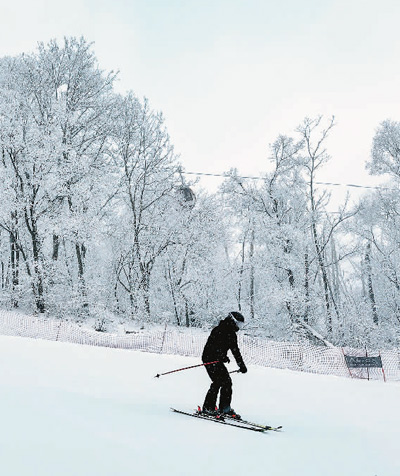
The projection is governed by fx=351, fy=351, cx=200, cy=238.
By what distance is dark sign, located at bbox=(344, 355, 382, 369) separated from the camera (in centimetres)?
1267

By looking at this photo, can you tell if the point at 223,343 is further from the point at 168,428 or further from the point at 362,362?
the point at 362,362

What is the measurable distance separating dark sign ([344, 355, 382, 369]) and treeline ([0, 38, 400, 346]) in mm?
5362

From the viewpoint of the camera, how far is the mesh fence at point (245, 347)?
44.2 ft

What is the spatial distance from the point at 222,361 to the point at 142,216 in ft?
68.4

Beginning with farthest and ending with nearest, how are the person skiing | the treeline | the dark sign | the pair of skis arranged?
the treeline
the dark sign
the person skiing
the pair of skis

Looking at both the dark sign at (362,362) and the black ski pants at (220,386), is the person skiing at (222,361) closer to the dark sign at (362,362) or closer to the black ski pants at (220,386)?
the black ski pants at (220,386)

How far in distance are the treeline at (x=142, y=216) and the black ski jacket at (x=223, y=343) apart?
1353cm

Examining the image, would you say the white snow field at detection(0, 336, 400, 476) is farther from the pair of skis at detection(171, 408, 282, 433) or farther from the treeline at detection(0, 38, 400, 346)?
the treeline at detection(0, 38, 400, 346)

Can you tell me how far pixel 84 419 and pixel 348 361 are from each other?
11358mm

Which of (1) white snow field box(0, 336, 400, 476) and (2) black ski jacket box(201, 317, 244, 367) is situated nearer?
(1) white snow field box(0, 336, 400, 476)

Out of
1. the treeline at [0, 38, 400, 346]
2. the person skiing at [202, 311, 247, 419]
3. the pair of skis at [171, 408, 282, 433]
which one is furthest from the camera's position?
the treeline at [0, 38, 400, 346]

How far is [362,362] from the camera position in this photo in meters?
12.9

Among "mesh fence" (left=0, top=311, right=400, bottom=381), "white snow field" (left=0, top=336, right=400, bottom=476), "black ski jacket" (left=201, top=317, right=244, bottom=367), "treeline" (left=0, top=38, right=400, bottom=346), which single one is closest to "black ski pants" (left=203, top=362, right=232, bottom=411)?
"black ski jacket" (left=201, top=317, right=244, bottom=367)

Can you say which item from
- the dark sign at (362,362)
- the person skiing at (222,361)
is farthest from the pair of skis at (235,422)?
the dark sign at (362,362)
